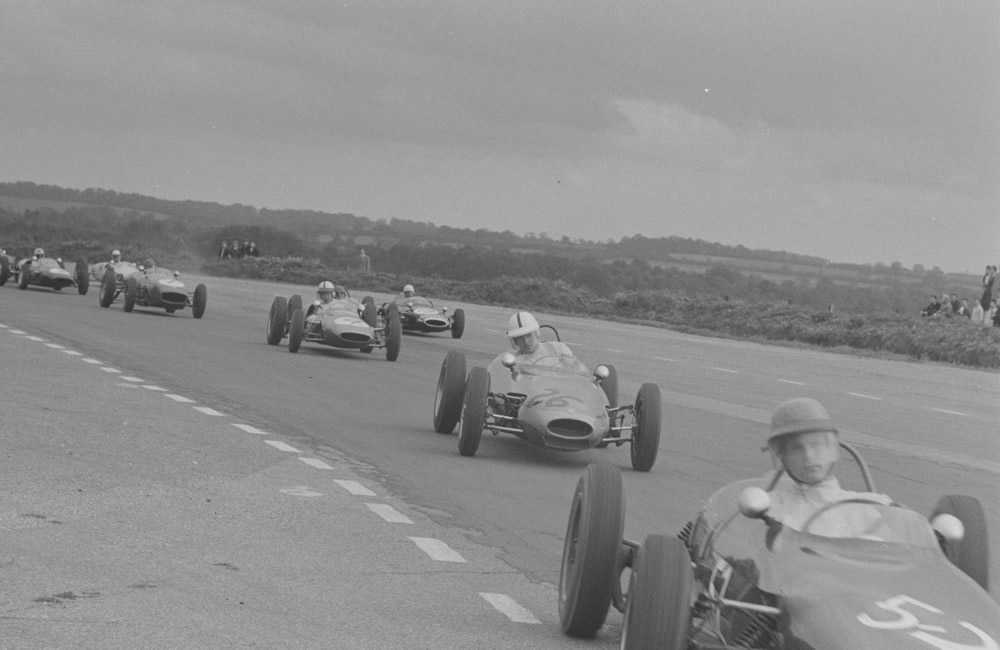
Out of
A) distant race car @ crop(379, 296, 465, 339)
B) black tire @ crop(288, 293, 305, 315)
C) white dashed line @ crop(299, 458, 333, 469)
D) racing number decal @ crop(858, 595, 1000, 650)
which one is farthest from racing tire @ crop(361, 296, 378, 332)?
racing number decal @ crop(858, 595, 1000, 650)

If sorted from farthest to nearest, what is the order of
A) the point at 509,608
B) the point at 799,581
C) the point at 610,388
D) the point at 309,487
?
the point at 610,388 < the point at 309,487 < the point at 509,608 < the point at 799,581

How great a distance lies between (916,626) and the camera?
503 cm

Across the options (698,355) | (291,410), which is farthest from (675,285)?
(291,410)

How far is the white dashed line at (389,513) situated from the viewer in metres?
10.0

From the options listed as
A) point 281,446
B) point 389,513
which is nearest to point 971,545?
point 389,513

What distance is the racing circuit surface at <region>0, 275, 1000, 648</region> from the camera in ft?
23.6

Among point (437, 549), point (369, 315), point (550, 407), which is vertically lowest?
point (437, 549)

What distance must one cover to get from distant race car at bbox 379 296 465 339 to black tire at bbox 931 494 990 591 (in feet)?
84.1

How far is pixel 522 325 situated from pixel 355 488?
378 cm

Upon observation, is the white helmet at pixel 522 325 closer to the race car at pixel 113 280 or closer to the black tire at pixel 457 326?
the black tire at pixel 457 326

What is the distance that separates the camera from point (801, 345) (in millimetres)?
42906

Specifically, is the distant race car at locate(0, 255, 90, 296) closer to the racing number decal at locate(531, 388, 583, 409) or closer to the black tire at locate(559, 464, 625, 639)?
the racing number decal at locate(531, 388, 583, 409)

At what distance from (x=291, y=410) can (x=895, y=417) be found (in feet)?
30.7

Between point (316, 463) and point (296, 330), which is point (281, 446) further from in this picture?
point (296, 330)
